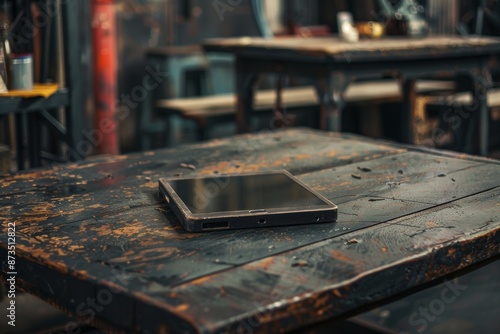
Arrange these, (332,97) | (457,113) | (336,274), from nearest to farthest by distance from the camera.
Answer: (336,274)
(332,97)
(457,113)

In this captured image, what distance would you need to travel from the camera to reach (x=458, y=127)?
186 inches

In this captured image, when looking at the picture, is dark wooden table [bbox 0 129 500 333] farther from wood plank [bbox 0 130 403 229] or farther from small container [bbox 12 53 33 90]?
small container [bbox 12 53 33 90]

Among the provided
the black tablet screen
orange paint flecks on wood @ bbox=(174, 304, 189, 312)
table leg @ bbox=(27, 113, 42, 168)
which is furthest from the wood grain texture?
orange paint flecks on wood @ bbox=(174, 304, 189, 312)

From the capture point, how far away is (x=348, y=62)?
152 inches

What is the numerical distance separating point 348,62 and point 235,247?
103 inches

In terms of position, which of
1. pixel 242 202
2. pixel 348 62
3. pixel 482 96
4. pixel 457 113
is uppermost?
pixel 348 62

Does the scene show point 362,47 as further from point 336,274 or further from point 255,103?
point 336,274

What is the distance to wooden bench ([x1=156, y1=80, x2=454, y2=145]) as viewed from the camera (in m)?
4.52

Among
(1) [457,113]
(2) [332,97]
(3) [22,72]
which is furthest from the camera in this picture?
(1) [457,113]

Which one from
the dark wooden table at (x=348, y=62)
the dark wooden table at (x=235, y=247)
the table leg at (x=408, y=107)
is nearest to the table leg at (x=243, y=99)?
the dark wooden table at (x=348, y=62)

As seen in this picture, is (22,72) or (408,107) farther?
(408,107)

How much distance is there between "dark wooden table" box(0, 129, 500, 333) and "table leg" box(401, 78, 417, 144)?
2759 mm

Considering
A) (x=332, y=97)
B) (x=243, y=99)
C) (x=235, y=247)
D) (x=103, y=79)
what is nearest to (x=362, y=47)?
(x=332, y=97)

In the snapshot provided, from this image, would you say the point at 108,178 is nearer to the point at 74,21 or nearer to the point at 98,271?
the point at 98,271
